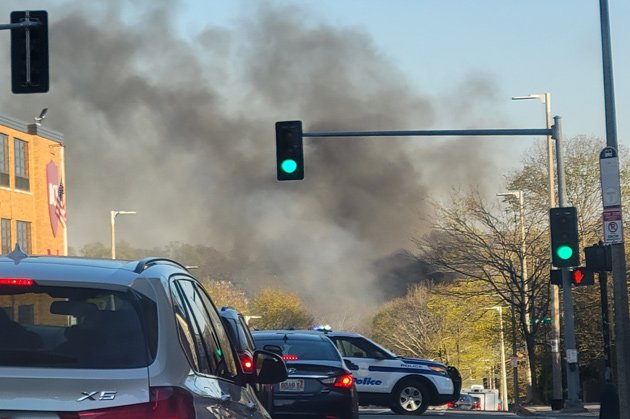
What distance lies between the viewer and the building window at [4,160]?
47094mm

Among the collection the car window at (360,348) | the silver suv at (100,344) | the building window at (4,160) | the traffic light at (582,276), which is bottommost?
the car window at (360,348)

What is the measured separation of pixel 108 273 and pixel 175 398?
0.78 metres

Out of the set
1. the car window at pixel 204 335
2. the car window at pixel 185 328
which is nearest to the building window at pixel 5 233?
the car window at pixel 204 335

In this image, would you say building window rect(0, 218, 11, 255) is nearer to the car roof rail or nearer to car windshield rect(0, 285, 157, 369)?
the car roof rail

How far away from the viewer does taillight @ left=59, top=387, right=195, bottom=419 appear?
416cm

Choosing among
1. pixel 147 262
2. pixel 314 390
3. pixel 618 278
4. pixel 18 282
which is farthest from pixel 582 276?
pixel 18 282

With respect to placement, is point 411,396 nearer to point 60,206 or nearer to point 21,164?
point 21,164

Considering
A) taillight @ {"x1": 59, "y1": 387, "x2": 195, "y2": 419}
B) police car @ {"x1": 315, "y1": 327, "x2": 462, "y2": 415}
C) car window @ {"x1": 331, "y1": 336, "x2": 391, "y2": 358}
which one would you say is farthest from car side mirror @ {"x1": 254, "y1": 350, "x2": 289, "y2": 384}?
car window @ {"x1": 331, "y1": 336, "x2": 391, "y2": 358}

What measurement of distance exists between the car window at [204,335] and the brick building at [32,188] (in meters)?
41.6

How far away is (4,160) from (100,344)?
44775 mm

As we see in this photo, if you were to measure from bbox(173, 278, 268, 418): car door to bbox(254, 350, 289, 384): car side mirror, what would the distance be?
0.42ft

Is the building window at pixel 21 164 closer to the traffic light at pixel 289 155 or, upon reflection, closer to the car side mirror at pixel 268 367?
the traffic light at pixel 289 155

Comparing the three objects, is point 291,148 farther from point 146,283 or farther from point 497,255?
point 497,255

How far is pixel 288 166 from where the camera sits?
69.3 ft
